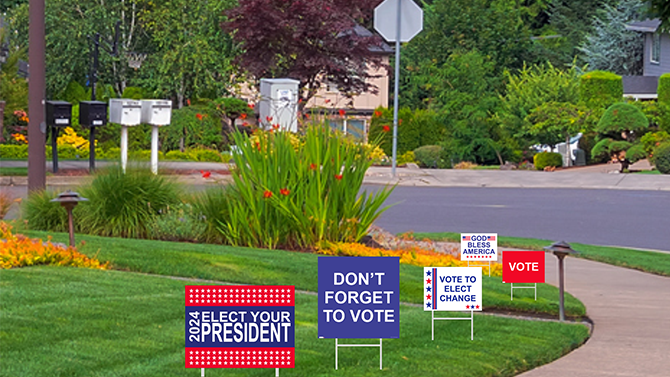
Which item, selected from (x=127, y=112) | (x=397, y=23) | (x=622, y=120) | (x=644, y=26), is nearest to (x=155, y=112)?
(x=127, y=112)

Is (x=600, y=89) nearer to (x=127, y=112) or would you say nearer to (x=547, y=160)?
(x=547, y=160)

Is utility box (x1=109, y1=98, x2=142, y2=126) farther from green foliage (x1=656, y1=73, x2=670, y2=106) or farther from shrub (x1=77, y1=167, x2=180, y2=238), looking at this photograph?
green foliage (x1=656, y1=73, x2=670, y2=106)

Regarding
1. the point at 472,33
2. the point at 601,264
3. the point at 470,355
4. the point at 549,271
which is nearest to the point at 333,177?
the point at 549,271

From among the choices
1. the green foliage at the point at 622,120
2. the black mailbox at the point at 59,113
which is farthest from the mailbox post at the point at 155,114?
the green foliage at the point at 622,120

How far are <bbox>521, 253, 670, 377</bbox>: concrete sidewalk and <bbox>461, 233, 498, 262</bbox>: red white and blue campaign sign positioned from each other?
1.11 m

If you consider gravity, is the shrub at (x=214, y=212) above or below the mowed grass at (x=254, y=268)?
above

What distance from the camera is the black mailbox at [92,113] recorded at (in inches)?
899

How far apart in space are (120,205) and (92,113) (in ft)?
34.8

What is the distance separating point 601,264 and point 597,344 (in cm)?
546

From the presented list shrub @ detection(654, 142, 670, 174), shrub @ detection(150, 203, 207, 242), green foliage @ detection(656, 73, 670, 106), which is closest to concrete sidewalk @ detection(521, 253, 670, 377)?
shrub @ detection(150, 203, 207, 242)

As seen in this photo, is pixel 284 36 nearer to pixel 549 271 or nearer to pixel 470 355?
pixel 549 271

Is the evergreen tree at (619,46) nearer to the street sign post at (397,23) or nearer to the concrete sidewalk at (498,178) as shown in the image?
the street sign post at (397,23)

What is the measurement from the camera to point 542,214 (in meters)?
19.4

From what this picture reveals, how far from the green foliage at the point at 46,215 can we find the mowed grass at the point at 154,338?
11.8 feet
